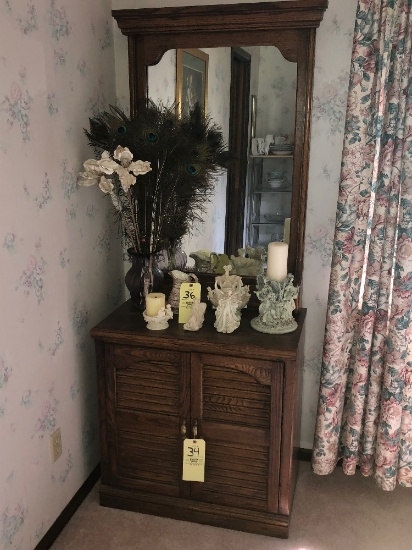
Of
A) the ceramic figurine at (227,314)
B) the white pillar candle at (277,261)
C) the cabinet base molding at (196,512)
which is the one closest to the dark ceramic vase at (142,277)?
the ceramic figurine at (227,314)

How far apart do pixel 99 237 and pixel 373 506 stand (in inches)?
61.2

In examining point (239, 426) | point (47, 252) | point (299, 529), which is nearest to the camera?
point (47, 252)

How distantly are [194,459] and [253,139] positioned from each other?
1.23 metres

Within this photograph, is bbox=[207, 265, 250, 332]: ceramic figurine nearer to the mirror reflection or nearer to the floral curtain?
the mirror reflection

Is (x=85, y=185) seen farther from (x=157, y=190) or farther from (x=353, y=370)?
(x=353, y=370)

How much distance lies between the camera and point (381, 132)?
1969 mm

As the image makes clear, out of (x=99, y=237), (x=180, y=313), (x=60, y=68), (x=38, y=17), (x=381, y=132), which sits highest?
(x=38, y=17)

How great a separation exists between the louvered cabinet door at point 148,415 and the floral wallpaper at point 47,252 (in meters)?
0.19

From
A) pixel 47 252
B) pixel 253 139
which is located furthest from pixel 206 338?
pixel 253 139

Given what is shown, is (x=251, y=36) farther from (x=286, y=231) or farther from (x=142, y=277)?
(x=142, y=277)

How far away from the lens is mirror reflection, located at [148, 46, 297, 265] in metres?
2.06

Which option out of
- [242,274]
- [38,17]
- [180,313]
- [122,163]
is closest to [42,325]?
[180,313]

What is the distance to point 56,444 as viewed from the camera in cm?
202

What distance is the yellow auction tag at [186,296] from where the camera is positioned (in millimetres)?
2027
